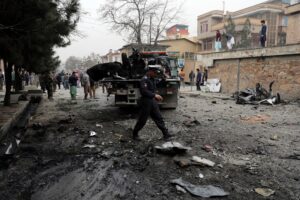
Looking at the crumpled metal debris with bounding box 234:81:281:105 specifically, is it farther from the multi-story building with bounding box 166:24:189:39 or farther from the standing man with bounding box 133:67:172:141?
the multi-story building with bounding box 166:24:189:39

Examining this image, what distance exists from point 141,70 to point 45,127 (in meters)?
3.98

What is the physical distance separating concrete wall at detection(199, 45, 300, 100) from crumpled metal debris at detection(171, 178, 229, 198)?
1246 cm

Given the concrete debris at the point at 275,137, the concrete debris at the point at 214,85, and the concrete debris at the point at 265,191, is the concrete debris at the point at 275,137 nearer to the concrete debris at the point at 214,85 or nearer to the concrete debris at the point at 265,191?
the concrete debris at the point at 265,191

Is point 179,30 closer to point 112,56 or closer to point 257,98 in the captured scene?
point 112,56

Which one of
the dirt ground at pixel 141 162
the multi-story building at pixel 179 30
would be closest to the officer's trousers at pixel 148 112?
the dirt ground at pixel 141 162

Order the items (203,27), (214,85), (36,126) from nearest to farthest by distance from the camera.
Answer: (36,126)
(214,85)
(203,27)

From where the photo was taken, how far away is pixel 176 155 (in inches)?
210

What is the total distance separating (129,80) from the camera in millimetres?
9250

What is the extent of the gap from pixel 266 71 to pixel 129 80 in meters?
10.3

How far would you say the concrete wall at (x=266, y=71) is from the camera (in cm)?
1490

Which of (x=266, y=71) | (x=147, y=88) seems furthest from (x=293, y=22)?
(x=147, y=88)

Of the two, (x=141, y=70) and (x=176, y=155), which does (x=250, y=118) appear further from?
(x=176, y=155)

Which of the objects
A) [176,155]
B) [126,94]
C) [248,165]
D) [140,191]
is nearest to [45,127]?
[126,94]

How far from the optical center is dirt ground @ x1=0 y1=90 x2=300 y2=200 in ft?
13.7
